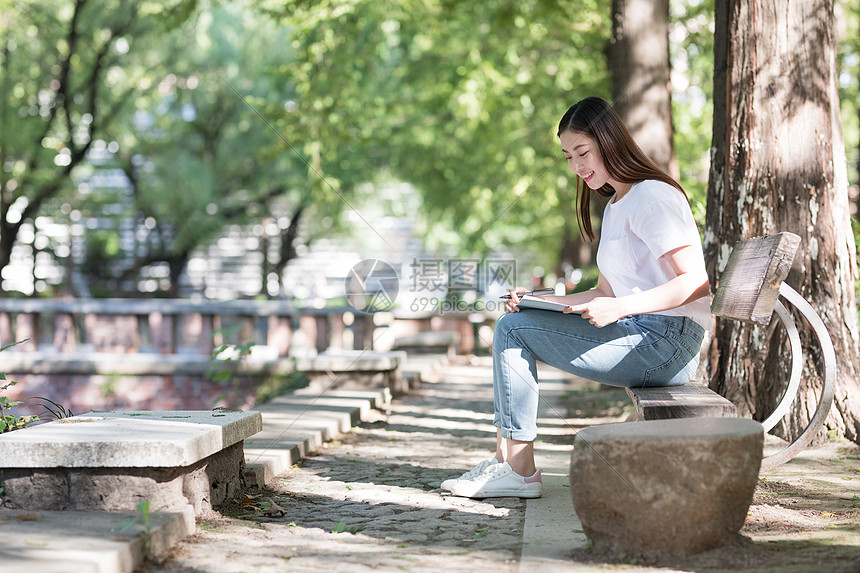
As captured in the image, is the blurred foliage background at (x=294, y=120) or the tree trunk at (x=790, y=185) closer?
the tree trunk at (x=790, y=185)

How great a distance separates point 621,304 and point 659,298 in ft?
0.47

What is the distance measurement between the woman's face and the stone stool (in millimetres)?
1253

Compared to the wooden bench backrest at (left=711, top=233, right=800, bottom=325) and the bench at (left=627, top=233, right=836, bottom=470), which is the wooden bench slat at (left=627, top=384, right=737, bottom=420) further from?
the wooden bench backrest at (left=711, top=233, right=800, bottom=325)

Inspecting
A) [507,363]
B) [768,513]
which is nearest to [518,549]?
[507,363]

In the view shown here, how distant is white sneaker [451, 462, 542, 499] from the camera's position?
4055 millimetres

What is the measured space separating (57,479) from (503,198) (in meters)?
13.5

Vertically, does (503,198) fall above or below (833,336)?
above

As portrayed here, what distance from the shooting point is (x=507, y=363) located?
3.80 meters

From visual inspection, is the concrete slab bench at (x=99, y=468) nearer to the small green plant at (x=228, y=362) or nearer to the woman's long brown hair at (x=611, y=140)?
the woman's long brown hair at (x=611, y=140)

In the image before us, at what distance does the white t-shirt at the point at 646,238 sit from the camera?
345cm

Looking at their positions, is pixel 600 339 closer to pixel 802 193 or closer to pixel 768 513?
pixel 768 513

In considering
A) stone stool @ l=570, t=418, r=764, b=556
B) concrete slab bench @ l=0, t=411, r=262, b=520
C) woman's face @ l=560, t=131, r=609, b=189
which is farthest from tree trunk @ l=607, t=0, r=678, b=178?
concrete slab bench @ l=0, t=411, r=262, b=520

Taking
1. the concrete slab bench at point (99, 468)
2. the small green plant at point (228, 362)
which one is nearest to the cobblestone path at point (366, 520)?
the concrete slab bench at point (99, 468)

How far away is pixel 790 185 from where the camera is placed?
4.98 m
